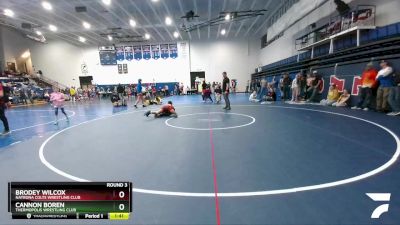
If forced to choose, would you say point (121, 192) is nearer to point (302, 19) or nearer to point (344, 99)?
point (344, 99)

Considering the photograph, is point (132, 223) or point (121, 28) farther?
point (121, 28)

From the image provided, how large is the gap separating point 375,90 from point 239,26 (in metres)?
18.0

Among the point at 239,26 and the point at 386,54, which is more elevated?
the point at 239,26

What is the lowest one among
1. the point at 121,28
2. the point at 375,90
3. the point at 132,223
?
the point at 132,223

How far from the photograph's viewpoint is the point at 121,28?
961 inches

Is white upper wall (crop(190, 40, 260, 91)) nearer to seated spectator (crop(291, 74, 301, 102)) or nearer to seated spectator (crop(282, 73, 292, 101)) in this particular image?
seated spectator (crop(282, 73, 292, 101))

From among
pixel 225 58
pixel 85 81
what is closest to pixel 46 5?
pixel 85 81

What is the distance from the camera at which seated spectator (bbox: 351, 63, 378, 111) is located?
9.85m

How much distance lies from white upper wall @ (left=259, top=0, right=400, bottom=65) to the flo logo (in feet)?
33.5

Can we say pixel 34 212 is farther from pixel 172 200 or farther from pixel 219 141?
pixel 219 141

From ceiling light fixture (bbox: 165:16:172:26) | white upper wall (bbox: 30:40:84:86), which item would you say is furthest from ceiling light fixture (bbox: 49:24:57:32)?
ceiling light fixture (bbox: 165:16:172:26)

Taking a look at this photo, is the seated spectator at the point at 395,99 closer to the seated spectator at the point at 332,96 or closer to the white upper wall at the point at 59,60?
the seated spectator at the point at 332,96

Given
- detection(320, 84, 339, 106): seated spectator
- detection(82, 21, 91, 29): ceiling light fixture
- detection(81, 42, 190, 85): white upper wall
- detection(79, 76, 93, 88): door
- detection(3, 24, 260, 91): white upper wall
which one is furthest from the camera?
detection(79, 76, 93, 88): door

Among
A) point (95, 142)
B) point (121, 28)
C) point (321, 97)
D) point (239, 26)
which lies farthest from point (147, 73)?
point (95, 142)
